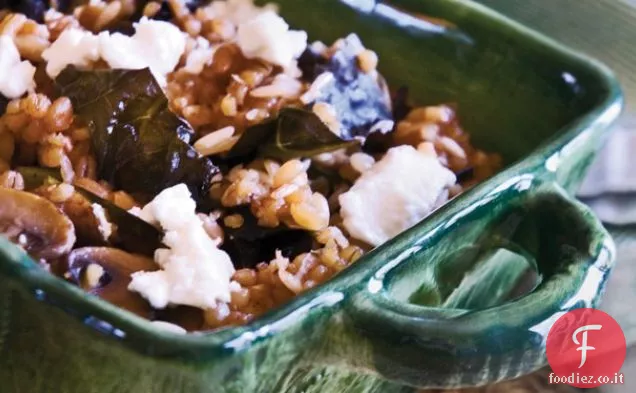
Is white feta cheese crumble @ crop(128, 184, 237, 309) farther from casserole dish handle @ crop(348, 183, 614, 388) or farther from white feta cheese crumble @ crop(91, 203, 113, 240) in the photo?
casserole dish handle @ crop(348, 183, 614, 388)

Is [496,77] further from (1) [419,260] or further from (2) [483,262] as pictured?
(1) [419,260]

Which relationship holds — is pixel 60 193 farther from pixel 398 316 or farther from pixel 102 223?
pixel 398 316

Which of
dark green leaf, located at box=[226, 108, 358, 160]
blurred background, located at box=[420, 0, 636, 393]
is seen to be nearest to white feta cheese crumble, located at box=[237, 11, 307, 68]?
dark green leaf, located at box=[226, 108, 358, 160]

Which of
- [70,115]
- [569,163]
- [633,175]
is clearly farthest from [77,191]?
[633,175]

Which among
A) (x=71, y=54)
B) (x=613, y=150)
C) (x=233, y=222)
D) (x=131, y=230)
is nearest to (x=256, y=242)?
(x=233, y=222)

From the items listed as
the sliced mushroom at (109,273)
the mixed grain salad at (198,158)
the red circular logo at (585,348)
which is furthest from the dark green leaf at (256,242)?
the red circular logo at (585,348)

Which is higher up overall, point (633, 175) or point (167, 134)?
point (167, 134)
